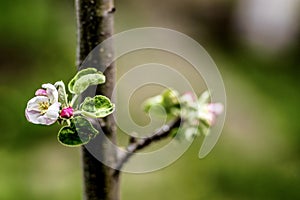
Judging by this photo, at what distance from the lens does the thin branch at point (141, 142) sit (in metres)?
0.42

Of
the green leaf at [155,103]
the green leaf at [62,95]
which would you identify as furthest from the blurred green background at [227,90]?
the green leaf at [62,95]

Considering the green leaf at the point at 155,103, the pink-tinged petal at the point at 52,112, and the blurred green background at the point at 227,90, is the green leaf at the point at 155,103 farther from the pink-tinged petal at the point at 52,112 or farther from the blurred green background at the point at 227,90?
the blurred green background at the point at 227,90

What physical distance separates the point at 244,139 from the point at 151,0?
113 centimetres

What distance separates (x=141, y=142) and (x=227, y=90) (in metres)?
1.67

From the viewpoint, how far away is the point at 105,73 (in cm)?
39

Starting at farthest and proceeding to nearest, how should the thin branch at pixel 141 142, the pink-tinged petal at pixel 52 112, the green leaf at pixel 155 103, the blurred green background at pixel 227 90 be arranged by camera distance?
the blurred green background at pixel 227 90, the green leaf at pixel 155 103, the thin branch at pixel 141 142, the pink-tinged petal at pixel 52 112

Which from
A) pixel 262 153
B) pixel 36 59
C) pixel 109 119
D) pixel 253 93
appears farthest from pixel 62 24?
pixel 109 119

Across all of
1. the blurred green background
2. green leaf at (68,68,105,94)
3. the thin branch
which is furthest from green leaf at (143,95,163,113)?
the blurred green background

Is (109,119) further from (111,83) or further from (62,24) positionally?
(62,24)

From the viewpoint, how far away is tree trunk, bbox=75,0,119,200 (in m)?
0.38

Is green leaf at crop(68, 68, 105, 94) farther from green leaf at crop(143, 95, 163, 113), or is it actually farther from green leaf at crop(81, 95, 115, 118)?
green leaf at crop(143, 95, 163, 113)

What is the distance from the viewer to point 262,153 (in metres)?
1.81

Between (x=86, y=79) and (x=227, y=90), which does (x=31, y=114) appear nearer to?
(x=86, y=79)

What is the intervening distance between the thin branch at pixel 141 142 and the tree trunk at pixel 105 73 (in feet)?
0.03
